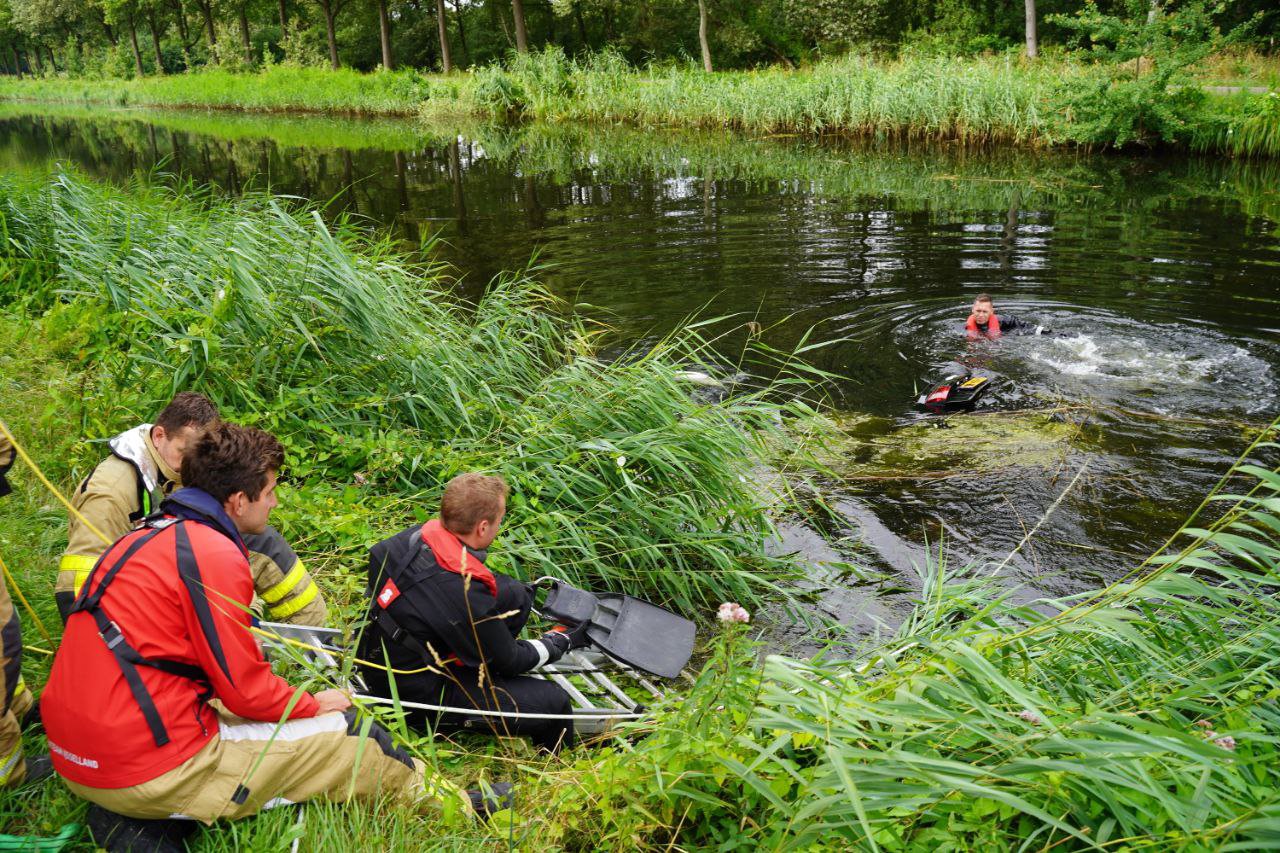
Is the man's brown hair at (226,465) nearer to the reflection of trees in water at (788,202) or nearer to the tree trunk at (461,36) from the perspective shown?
the reflection of trees in water at (788,202)

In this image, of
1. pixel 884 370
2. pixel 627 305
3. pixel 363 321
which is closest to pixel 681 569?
pixel 363 321

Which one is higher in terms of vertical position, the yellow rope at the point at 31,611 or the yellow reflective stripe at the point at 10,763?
the yellow rope at the point at 31,611

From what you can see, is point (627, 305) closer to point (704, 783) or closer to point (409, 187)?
point (704, 783)

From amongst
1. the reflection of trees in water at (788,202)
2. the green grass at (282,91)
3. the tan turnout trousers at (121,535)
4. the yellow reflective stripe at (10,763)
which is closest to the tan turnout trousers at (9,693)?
the yellow reflective stripe at (10,763)

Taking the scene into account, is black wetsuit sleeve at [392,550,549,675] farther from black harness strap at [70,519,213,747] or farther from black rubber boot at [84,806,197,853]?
black rubber boot at [84,806,197,853]

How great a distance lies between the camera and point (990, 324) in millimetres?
9211

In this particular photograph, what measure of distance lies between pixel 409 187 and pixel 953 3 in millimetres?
23195

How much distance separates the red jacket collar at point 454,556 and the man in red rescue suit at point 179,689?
0.69 meters

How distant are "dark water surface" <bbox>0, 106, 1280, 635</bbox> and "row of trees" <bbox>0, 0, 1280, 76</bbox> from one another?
260 inches

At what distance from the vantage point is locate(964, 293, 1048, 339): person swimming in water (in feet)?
29.6

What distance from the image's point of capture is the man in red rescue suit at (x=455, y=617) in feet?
10.8

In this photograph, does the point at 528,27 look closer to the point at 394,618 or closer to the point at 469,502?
the point at 469,502

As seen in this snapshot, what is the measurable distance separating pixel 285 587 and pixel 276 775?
3.63 feet

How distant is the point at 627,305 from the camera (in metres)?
10.6
